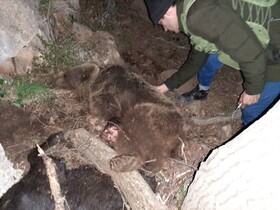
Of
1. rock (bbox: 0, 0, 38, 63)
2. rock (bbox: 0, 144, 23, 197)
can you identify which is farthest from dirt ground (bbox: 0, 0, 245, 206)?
rock (bbox: 0, 0, 38, 63)

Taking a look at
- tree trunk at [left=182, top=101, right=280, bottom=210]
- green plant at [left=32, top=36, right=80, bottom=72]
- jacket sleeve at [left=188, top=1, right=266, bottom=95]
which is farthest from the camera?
green plant at [left=32, top=36, right=80, bottom=72]

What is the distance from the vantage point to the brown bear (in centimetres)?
326

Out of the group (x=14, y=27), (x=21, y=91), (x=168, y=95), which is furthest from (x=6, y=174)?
(x=168, y=95)

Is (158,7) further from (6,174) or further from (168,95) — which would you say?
(168,95)

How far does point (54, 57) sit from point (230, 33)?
3.01 m

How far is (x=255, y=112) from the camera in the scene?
139 inches

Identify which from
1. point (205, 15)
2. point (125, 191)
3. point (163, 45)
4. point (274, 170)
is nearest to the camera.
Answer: point (274, 170)

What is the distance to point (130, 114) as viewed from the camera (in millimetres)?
3566

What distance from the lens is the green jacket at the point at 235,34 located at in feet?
7.43

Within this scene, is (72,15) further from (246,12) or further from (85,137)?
(246,12)

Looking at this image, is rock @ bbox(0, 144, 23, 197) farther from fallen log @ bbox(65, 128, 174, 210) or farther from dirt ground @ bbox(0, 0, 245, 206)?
fallen log @ bbox(65, 128, 174, 210)

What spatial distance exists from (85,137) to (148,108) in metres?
0.77

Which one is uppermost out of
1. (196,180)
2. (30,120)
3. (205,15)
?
(205,15)

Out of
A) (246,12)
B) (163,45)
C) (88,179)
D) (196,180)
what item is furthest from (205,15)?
(163,45)
